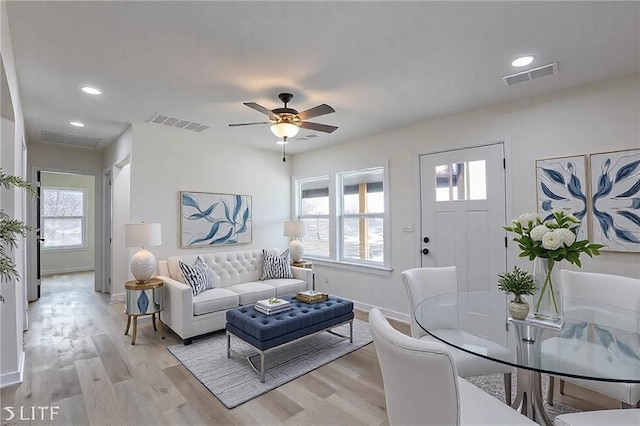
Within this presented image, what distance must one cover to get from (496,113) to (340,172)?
2.36 meters

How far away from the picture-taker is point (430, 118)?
12.9 feet

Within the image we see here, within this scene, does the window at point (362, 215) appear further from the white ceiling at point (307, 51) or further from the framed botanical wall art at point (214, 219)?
the framed botanical wall art at point (214, 219)

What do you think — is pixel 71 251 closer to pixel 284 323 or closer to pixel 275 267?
pixel 275 267

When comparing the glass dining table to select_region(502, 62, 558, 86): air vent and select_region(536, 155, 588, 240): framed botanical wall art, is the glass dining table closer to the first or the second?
select_region(536, 155, 588, 240): framed botanical wall art

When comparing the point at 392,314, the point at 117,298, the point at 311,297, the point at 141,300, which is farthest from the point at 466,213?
the point at 117,298

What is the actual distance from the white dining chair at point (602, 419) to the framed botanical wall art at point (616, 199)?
A: 6.11 feet

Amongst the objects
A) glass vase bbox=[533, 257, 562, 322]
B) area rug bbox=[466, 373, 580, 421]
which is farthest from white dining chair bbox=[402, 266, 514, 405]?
glass vase bbox=[533, 257, 562, 322]

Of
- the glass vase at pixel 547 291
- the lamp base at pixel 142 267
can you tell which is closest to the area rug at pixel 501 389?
the glass vase at pixel 547 291

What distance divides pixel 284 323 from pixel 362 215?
250 cm

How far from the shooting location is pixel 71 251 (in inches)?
306

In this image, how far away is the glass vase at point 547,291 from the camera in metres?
1.84

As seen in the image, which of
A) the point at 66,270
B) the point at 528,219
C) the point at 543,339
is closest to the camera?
the point at 543,339

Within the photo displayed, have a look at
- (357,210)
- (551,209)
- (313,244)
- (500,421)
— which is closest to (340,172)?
(357,210)

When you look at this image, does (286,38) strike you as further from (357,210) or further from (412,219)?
(357,210)
